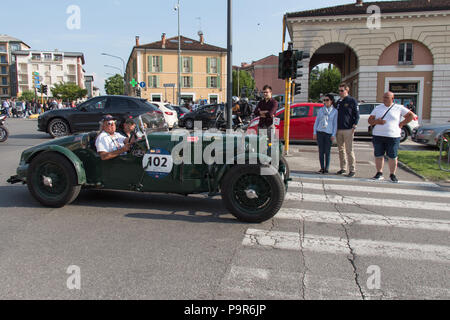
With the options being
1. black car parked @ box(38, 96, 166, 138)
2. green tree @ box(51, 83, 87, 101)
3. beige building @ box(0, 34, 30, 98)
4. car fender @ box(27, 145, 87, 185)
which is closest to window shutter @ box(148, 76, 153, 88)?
green tree @ box(51, 83, 87, 101)

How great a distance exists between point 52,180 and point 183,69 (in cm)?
5706

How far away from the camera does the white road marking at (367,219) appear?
15.8 feet

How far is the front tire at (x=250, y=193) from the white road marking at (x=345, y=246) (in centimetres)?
34

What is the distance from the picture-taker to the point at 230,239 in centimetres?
416

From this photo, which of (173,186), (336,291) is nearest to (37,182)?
(173,186)

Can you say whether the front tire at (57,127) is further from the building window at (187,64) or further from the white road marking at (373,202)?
Result: the building window at (187,64)

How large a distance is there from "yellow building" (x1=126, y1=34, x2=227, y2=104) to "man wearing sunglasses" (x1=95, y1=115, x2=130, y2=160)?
2133 inches

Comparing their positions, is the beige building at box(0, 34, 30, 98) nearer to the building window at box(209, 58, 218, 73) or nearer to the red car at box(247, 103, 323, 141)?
the building window at box(209, 58, 218, 73)

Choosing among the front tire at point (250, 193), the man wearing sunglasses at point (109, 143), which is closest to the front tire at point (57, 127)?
the man wearing sunglasses at point (109, 143)

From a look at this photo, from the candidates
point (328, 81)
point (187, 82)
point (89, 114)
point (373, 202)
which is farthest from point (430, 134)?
point (328, 81)

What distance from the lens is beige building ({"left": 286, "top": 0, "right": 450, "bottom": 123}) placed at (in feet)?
86.1
